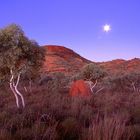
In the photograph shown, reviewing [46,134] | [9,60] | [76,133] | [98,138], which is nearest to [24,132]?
[46,134]

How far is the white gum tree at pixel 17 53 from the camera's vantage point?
65.5 ft

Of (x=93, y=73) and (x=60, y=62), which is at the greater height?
(x=60, y=62)

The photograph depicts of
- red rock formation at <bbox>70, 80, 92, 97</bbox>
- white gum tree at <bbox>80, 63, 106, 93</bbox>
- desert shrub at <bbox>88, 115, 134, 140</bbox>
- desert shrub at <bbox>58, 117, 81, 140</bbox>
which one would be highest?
white gum tree at <bbox>80, 63, 106, 93</bbox>

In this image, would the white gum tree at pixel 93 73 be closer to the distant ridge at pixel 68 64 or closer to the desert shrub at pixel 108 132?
the desert shrub at pixel 108 132

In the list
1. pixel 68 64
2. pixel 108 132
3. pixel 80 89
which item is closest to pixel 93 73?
pixel 80 89

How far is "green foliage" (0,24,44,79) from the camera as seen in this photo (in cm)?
Answer: 1994

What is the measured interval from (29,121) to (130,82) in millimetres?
42842

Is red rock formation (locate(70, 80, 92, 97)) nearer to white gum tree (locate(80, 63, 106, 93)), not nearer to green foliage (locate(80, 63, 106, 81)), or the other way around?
white gum tree (locate(80, 63, 106, 93))

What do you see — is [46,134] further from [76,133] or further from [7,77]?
[7,77]

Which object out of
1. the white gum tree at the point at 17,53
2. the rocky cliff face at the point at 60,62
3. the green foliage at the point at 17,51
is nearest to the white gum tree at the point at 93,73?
the white gum tree at the point at 17,53

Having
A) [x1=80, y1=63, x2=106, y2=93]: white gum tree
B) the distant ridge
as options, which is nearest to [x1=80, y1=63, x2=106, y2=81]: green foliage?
[x1=80, y1=63, x2=106, y2=93]: white gum tree

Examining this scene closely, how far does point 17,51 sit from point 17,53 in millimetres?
113

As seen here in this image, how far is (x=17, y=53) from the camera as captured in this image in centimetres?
1975

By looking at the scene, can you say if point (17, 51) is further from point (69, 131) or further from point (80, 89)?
point (80, 89)
